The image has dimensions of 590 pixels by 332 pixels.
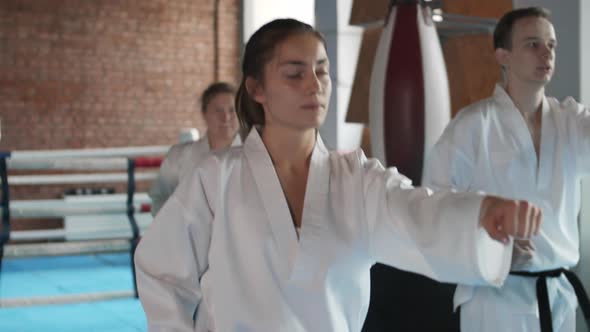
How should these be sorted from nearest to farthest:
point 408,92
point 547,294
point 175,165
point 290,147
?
point 290,147 → point 547,294 → point 408,92 → point 175,165

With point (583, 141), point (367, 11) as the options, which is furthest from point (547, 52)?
point (367, 11)

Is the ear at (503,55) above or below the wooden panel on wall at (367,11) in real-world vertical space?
below

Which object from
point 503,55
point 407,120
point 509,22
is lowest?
point 407,120

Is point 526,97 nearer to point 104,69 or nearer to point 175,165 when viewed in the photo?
point 175,165

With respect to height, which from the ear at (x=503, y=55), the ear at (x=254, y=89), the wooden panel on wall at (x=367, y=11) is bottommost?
the ear at (x=254, y=89)

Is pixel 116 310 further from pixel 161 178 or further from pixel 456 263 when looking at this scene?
pixel 456 263

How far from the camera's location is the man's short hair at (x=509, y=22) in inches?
89.9

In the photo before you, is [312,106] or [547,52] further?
[547,52]

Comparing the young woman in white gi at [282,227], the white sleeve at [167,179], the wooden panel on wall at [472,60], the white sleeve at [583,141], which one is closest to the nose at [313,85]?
the young woman in white gi at [282,227]

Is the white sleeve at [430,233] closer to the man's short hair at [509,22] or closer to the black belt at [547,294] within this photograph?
the black belt at [547,294]

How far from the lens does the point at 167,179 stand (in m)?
3.85

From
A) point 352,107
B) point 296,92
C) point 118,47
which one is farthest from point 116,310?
point 118,47

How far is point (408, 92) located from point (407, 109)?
6 cm

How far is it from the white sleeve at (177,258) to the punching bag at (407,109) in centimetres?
104
